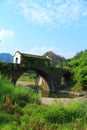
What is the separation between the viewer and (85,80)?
49.2 metres

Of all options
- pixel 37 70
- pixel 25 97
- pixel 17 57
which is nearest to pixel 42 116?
pixel 25 97

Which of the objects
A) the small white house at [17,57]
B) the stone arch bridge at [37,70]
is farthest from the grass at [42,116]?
the small white house at [17,57]

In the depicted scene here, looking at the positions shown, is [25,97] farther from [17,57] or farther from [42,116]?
[17,57]

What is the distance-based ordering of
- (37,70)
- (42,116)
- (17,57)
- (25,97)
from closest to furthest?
(42,116) → (25,97) → (17,57) → (37,70)

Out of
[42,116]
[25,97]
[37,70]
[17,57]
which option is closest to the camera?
[42,116]

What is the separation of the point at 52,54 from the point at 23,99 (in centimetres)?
8503

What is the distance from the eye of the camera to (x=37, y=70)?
55312 mm

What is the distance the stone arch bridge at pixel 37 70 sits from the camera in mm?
48684

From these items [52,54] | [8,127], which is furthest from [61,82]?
[8,127]

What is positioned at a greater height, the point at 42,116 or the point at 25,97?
the point at 25,97

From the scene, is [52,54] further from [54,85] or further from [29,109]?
[29,109]

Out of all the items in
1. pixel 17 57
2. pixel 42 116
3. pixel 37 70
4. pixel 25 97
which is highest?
pixel 17 57

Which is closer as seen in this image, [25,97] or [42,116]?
[42,116]

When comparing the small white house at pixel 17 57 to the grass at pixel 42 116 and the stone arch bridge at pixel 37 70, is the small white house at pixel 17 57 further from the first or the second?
the grass at pixel 42 116
